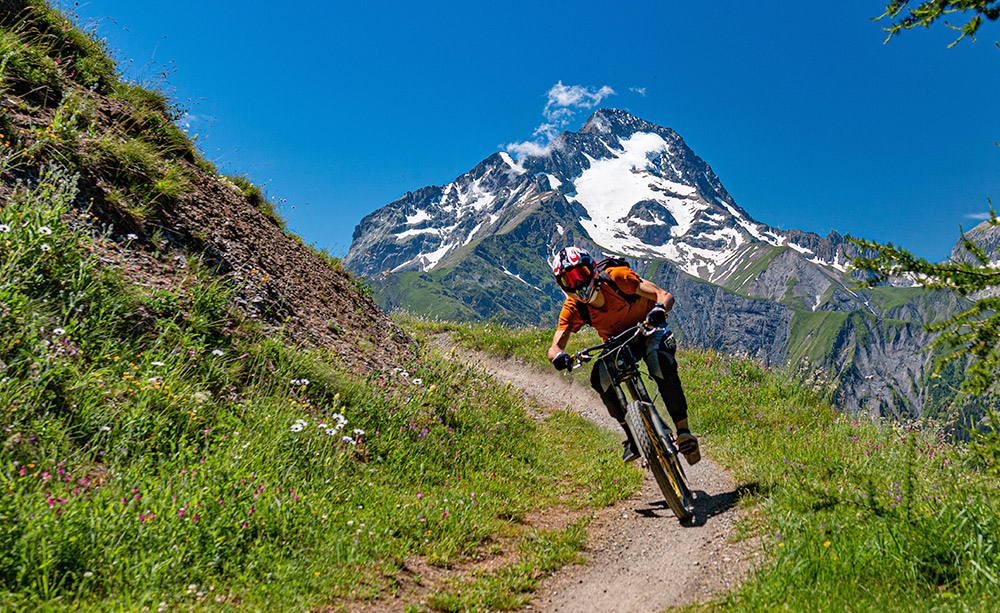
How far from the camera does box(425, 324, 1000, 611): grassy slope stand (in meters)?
3.27

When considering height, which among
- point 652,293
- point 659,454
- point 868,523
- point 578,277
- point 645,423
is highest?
point 578,277

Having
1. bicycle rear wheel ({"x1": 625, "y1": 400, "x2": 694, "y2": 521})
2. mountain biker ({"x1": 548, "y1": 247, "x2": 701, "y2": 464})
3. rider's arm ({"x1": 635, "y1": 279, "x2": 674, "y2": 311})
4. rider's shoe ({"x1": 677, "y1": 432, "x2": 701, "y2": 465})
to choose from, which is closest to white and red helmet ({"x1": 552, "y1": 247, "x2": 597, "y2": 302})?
mountain biker ({"x1": 548, "y1": 247, "x2": 701, "y2": 464})

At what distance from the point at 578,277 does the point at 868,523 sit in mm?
3827

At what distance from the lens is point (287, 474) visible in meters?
4.91

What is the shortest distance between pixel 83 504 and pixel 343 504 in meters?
2.13

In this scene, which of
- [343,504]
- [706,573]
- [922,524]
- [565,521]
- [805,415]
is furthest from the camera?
[805,415]

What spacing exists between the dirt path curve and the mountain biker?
2.48 ft

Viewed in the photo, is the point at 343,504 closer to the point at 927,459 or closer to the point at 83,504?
the point at 83,504

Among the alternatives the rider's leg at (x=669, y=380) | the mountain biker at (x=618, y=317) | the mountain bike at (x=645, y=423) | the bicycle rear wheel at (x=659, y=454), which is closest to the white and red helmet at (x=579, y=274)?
the mountain biker at (x=618, y=317)

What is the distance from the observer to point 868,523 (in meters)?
4.07

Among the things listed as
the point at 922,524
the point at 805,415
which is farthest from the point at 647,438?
the point at 805,415

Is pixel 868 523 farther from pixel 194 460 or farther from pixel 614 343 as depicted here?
pixel 194 460

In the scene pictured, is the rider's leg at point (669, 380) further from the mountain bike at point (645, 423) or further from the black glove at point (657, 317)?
the black glove at point (657, 317)

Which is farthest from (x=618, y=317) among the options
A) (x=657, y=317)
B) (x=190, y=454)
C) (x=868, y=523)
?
(x=190, y=454)
